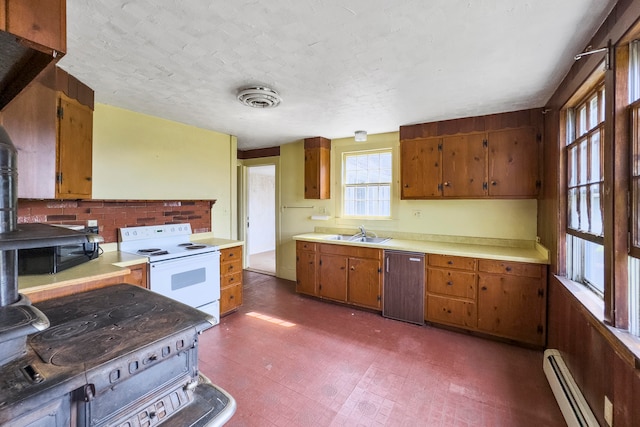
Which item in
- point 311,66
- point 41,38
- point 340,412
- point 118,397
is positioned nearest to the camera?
point 41,38

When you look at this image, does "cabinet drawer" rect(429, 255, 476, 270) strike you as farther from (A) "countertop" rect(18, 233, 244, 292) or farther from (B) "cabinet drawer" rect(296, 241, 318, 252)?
(A) "countertop" rect(18, 233, 244, 292)

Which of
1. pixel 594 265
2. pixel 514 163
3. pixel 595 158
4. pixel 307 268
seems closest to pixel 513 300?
pixel 594 265

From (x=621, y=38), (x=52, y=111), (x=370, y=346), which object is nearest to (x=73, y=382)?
(x=52, y=111)

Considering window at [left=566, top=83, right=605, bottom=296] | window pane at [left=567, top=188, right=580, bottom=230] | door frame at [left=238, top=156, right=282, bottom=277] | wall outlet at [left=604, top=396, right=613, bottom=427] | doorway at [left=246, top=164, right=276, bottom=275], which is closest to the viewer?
wall outlet at [left=604, top=396, right=613, bottom=427]

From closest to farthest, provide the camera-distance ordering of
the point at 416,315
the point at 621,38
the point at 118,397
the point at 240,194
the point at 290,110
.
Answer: the point at 118,397 < the point at 621,38 < the point at 290,110 < the point at 416,315 < the point at 240,194

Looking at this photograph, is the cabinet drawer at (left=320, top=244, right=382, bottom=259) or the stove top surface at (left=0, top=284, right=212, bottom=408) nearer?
the stove top surface at (left=0, top=284, right=212, bottom=408)

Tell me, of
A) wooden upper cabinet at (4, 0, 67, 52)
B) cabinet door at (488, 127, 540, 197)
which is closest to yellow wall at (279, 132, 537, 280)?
cabinet door at (488, 127, 540, 197)

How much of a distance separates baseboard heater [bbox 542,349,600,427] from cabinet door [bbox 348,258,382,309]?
5.24ft

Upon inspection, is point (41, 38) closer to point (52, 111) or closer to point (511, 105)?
point (52, 111)

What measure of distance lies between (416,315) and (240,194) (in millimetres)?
3718

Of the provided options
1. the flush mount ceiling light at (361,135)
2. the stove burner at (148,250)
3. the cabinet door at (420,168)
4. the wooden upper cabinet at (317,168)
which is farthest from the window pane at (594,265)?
the stove burner at (148,250)

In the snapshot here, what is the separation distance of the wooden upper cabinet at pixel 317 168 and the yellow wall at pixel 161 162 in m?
1.09

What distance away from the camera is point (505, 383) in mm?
2090

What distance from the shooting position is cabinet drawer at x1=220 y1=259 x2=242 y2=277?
3219mm
